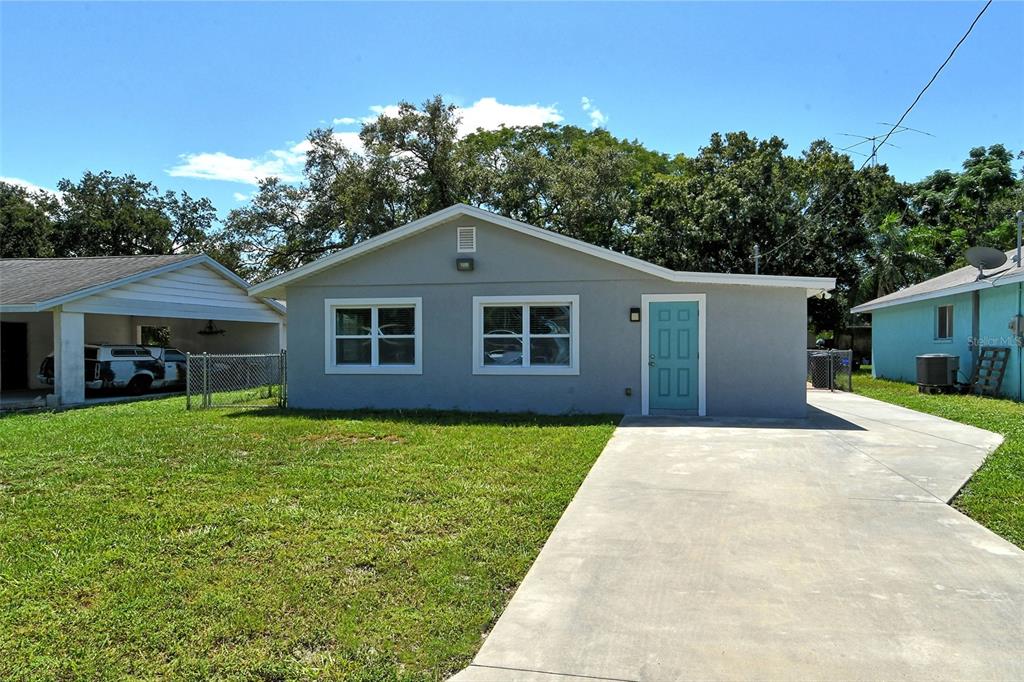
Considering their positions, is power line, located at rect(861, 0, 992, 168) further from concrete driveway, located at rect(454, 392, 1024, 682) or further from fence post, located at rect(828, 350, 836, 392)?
fence post, located at rect(828, 350, 836, 392)

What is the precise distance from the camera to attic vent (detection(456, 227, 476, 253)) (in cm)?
1166

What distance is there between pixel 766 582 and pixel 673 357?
7.34 meters

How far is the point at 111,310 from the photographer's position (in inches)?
595

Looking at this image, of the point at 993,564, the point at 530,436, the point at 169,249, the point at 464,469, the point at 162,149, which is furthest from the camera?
the point at 169,249

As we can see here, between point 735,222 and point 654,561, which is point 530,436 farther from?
point 735,222

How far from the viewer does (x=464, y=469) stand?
6.84 meters

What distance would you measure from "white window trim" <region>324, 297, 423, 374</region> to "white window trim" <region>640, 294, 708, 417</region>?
13.1 feet

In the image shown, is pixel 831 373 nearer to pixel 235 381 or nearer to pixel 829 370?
pixel 829 370

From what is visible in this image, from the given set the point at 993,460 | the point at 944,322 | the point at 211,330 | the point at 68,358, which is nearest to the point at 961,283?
the point at 944,322

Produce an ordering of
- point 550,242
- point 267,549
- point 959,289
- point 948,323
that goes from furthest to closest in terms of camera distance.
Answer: point 948,323
point 959,289
point 550,242
point 267,549

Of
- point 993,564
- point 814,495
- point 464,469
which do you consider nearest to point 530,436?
point 464,469

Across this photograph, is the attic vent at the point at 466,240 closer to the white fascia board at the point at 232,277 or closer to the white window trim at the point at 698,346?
the white window trim at the point at 698,346

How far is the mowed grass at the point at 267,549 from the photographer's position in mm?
3205

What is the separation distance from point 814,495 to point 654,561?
7.80ft
